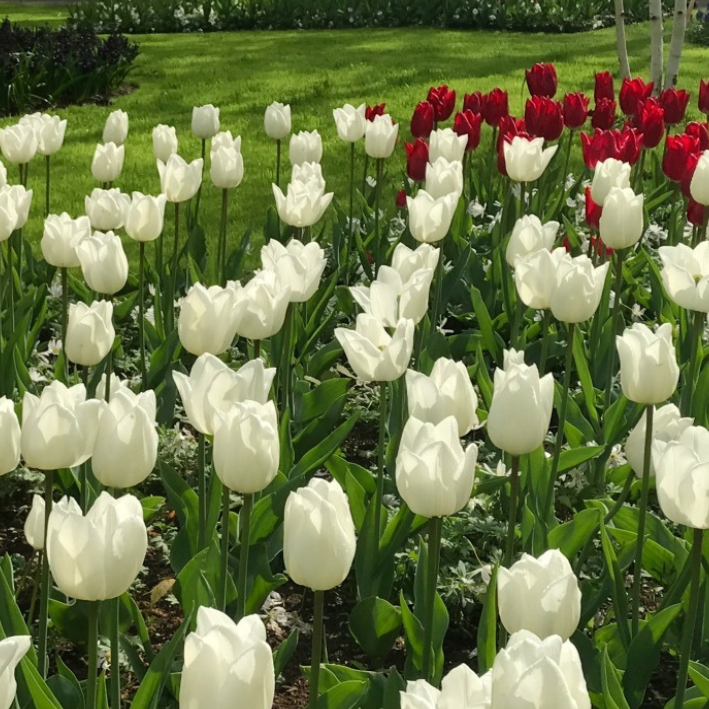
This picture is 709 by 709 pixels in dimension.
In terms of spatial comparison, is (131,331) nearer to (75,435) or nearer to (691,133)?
(691,133)

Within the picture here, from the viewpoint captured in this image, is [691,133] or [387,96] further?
[387,96]

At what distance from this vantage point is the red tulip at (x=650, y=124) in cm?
459

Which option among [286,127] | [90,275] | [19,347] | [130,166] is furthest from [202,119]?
[130,166]

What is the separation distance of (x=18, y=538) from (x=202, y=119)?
84.0 inches

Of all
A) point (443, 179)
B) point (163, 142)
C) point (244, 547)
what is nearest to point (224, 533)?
point (244, 547)

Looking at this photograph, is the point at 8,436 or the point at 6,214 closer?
the point at 8,436

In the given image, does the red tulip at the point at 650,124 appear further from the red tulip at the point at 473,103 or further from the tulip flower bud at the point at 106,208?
the tulip flower bud at the point at 106,208

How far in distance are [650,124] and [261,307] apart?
262cm

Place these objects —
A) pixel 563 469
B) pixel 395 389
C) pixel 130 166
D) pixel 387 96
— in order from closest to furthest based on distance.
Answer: pixel 563 469
pixel 395 389
pixel 130 166
pixel 387 96

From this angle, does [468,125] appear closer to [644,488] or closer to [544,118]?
[544,118]

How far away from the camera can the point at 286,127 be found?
4.78 metres

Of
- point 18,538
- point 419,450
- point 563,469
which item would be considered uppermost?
point 419,450

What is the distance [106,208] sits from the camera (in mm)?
3572

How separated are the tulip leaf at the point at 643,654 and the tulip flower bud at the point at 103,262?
1.58 metres
